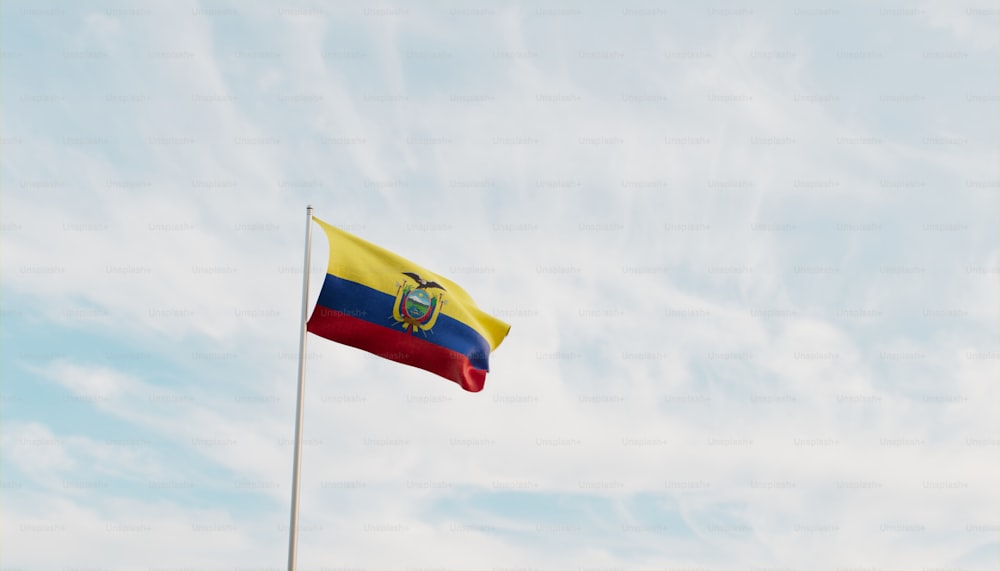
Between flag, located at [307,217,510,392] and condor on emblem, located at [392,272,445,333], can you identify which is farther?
condor on emblem, located at [392,272,445,333]

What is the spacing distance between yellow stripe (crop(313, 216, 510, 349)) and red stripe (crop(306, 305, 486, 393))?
943mm

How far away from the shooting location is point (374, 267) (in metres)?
21.8

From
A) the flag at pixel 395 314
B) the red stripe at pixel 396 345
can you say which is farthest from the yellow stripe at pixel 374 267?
the red stripe at pixel 396 345

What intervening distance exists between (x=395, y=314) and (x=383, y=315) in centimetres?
29

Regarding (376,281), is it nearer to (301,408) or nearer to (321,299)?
(321,299)

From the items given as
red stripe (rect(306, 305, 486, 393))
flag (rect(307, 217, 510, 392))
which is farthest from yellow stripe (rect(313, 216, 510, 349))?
red stripe (rect(306, 305, 486, 393))

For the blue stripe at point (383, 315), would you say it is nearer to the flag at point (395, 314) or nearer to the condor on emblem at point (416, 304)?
the flag at point (395, 314)

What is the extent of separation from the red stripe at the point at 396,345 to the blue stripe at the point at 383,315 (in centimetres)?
12

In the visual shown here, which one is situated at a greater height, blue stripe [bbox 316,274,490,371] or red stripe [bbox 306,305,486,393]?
blue stripe [bbox 316,274,490,371]

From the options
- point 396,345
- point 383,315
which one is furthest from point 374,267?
point 396,345

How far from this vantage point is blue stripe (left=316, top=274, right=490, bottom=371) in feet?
69.1

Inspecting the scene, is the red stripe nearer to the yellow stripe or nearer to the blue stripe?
the blue stripe

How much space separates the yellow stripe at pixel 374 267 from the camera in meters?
21.4

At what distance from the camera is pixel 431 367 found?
71.9ft
